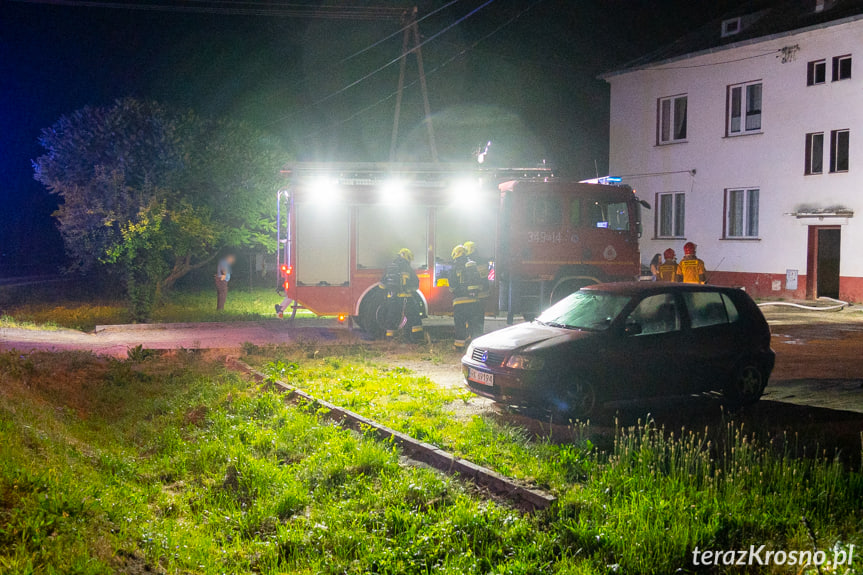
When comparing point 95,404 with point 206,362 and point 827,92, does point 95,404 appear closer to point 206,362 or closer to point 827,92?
point 206,362

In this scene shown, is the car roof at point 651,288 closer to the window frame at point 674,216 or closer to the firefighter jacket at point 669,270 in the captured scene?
the firefighter jacket at point 669,270

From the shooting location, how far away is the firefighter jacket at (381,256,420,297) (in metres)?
13.3

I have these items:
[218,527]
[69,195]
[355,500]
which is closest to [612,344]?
[355,500]

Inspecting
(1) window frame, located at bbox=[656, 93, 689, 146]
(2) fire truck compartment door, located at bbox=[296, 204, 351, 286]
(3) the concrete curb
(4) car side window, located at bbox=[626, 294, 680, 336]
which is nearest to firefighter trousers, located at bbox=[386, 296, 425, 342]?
(2) fire truck compartment door, located at bbox=[296, 204, 351, 286]

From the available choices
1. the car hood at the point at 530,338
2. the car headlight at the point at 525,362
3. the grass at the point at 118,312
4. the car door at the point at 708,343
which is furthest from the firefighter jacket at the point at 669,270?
the grass at the point at 118,312

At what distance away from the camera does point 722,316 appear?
838 centimetres

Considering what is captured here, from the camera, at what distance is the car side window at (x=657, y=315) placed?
8117 millimetres

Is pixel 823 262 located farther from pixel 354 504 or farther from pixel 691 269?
pixel 354 504

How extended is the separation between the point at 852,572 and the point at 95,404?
7249mm

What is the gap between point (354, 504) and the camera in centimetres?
521

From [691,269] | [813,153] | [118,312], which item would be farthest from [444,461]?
[813,153]

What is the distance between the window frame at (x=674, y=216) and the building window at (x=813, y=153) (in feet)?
14.6

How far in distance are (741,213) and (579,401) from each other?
2080cm

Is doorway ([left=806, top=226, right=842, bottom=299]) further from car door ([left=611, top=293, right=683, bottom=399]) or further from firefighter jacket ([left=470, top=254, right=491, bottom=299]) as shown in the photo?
car door ([left=611, top=293, right=683, bottom=399])
